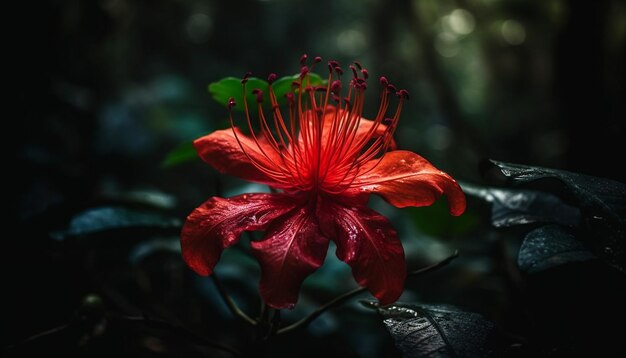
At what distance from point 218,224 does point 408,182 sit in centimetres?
37

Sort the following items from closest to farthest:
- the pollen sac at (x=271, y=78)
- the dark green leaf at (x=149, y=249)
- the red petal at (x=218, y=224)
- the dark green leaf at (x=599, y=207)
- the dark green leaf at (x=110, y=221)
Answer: the dark green leaf at (x=599, y=207)
the red petal at (x=218, y=224)
the pollen sac at (x=271, y=78)
the dark green leaf at (x=110, y=221)
the dark green leaf at (x=149, y=249)

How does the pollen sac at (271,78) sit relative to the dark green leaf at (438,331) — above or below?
above

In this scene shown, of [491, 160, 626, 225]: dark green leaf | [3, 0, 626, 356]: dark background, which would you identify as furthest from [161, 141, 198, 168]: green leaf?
[491, 160, 626, 225]: dark green leaf

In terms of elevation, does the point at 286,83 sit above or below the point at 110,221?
above

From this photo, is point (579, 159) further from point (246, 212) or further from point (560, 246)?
point (246, 212)

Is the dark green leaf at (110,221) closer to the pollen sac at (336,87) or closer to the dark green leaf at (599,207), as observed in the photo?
the pollen sac at (336,87)

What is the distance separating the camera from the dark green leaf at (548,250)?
714 mm

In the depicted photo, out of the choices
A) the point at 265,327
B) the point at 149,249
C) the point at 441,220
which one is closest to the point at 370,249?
the point at 265,327

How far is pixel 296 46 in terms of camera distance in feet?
21.2

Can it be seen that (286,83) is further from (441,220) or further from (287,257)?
(441,220)

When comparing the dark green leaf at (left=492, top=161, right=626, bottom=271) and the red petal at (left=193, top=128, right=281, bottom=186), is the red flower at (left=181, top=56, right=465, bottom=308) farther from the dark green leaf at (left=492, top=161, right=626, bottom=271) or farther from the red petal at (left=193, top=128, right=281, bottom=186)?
the dark green leaf at (left=492, top=161, right=626, bottom=271)

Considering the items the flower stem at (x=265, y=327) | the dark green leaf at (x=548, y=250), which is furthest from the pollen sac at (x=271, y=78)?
the dark green leaf at (x=548, y=250)

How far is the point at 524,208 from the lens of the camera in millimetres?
1041

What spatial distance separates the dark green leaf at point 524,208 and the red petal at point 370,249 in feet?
1.08
